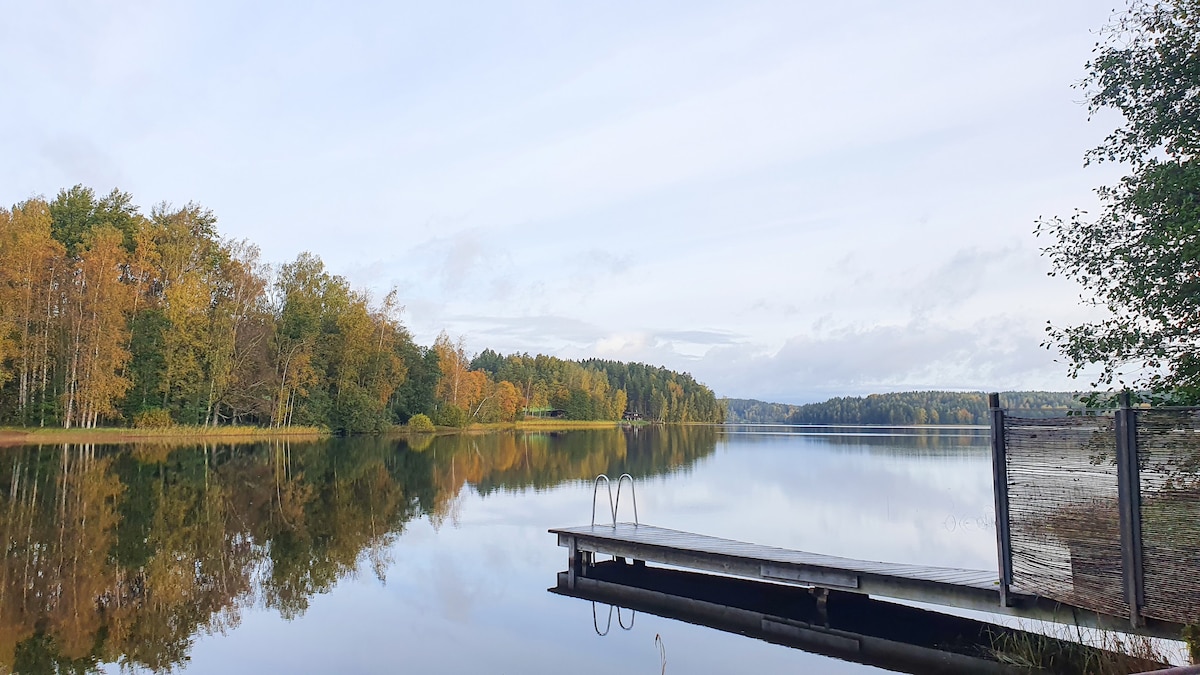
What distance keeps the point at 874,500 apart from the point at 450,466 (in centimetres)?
1652

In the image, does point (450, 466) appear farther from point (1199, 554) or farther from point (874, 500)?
point (1199, 554)

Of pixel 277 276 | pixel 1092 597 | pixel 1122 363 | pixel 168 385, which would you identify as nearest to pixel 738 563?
pixel 1092 597

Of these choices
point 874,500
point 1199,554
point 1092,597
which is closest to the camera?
point 1199,554

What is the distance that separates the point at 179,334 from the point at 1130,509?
153ft

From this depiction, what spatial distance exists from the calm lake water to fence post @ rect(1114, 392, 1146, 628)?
2467 millimetres

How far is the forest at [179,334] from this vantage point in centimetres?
3988

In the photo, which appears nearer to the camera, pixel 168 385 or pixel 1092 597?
pixel 1092 597

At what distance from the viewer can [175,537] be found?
14.5 metres

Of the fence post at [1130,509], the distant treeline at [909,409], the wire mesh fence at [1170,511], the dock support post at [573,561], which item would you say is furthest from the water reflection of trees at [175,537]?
the distant treeline at [909,409]

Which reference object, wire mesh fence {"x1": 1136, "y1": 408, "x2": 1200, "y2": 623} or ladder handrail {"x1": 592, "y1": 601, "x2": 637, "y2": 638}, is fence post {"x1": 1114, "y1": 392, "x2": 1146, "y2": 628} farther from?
ladder handrail {"x1": 592, "y1": 601, "x2": 637, "y2": 638}

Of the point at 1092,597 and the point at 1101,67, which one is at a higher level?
the point at 1101,67

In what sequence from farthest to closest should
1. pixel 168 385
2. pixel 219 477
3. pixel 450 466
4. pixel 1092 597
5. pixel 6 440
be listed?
pixel 168 385, pixel 6 440, pixel 450 466, pixel 219 477, pixel 1092 597

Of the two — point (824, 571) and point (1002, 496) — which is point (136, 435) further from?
point (1002, 496)

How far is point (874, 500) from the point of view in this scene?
2231 centimetres
